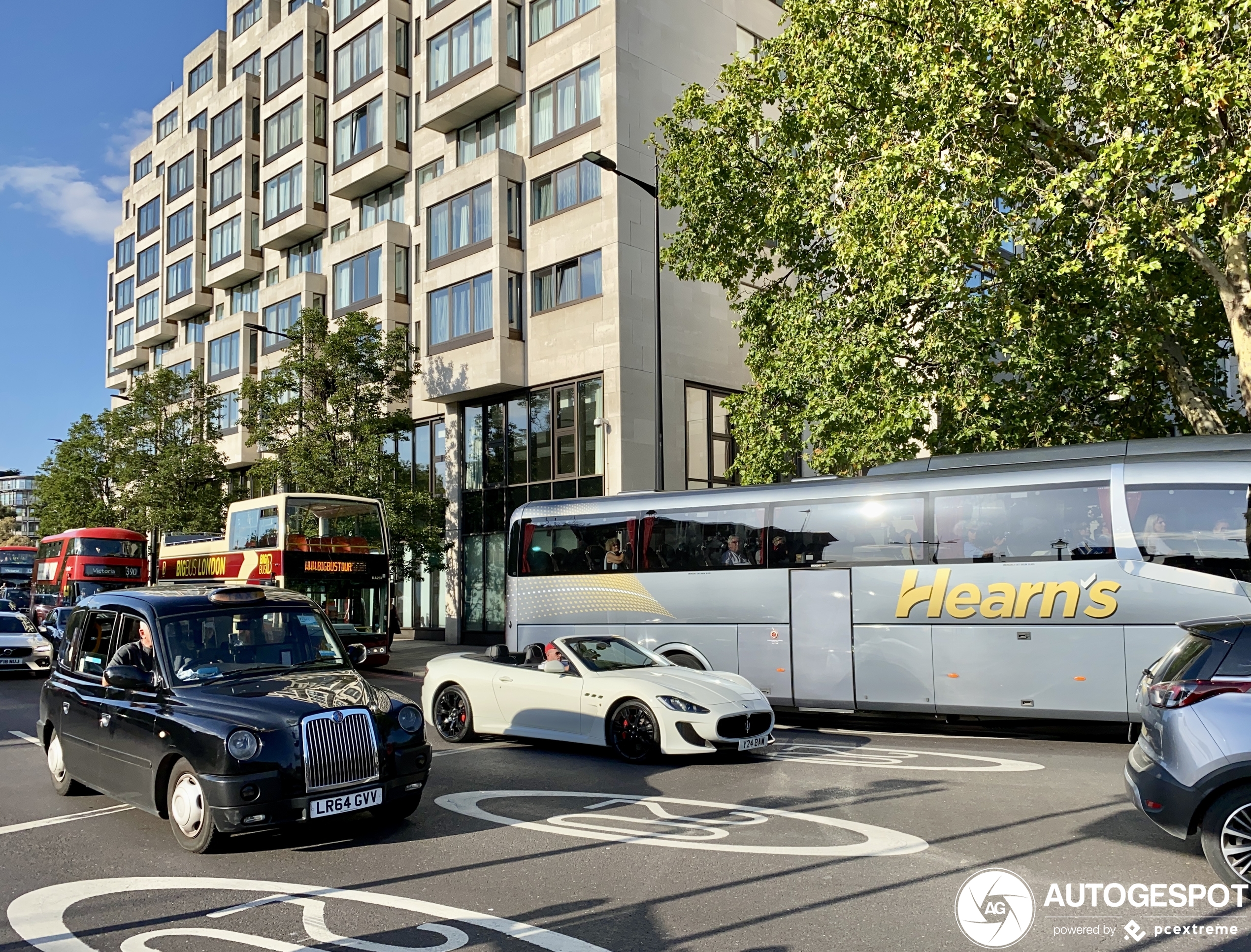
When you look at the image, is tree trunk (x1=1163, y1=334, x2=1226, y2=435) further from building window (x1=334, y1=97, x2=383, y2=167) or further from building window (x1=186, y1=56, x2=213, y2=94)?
building window (x1=186, y1=56, x2=213, y2=94)

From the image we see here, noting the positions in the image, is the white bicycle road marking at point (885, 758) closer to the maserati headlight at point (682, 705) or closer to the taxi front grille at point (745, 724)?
the taxi front grille at point (745, 724)

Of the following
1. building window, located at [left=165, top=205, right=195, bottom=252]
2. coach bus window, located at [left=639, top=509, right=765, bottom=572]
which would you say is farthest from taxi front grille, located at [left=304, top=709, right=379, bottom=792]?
building window, located at [left=165, top=205, right=195, bottom=252]

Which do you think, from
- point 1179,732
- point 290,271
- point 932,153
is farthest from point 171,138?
point 1179,732

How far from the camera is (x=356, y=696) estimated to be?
24.1ft

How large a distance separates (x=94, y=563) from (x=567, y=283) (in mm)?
17621

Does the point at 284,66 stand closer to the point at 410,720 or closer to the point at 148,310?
the point at 148,310

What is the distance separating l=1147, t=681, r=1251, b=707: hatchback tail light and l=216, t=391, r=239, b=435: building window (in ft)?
140

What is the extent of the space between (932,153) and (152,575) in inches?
1450

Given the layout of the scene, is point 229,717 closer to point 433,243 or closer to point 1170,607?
point 1170,607

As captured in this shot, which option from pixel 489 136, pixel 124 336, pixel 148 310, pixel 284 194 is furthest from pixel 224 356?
pixel 124 336

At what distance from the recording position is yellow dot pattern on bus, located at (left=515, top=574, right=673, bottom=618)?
15297 mm

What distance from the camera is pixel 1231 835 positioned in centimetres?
579

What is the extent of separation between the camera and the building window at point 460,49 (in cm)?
3022

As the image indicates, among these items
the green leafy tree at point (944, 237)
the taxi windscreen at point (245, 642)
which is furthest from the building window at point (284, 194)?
the taxi windscreen at point (245, 642)
